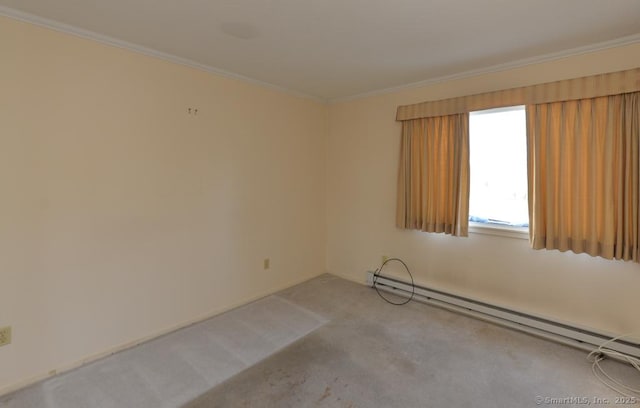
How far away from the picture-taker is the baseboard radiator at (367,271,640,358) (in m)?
2.21

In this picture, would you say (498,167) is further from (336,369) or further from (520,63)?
(336,369)

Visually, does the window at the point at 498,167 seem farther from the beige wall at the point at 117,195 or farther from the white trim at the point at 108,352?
the white trim at the point at 108,352

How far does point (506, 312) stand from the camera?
8.52ft

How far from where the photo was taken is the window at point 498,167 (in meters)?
2.65

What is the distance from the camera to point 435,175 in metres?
2.99

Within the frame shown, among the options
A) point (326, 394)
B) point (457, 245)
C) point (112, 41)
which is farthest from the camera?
point (457, 245)

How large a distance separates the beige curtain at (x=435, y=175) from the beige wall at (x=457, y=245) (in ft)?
0.56

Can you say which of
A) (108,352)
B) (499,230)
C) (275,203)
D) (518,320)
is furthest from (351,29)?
(108,352)

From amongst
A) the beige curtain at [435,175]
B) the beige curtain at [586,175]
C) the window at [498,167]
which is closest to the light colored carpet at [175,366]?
the beige curtain at [435,175]

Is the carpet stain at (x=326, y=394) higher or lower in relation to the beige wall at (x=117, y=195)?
lower

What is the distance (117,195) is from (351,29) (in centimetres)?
205

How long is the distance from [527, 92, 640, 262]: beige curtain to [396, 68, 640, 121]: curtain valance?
6cm

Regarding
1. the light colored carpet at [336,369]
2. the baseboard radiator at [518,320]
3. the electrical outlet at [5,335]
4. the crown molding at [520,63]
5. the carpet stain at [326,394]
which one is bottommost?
the carpet stain at [326,394]

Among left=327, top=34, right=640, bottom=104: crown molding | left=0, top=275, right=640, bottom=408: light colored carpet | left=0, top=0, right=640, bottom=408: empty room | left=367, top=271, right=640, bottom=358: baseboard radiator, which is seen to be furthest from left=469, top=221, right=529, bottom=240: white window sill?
left=327, top=34, right=640, bottom=104: crown molding
